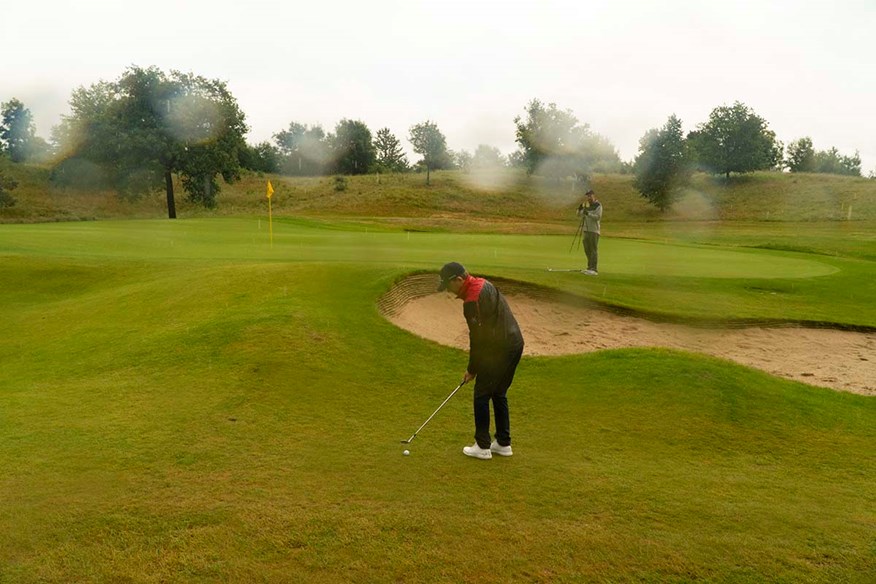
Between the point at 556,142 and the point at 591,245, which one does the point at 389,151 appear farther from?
the point at 591,245

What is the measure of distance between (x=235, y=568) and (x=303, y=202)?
236ft

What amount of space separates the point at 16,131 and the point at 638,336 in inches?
4387

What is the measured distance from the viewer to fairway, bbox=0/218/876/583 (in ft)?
16.3

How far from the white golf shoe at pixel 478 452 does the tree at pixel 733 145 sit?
9207 cm

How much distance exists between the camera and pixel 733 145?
9031 centimetres

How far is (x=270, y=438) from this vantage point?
7414mm

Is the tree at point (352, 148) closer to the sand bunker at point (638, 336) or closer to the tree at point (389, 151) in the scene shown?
the tree at point (389, 151)

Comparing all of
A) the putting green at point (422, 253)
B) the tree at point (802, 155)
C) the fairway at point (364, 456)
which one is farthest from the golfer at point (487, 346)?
the tree at point (802, 155)

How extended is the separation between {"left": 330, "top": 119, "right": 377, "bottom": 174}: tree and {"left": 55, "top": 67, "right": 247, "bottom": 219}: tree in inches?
1720

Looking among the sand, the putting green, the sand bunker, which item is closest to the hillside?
the putting green

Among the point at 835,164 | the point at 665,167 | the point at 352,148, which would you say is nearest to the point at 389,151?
the point at 352,148

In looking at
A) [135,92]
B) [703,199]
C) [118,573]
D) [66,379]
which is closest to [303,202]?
[135,92]

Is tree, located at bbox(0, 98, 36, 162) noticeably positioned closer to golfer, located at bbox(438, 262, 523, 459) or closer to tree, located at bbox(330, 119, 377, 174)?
tree, located at bbox(330, 119, 377, 174)

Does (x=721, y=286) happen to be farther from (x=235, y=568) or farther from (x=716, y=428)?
(x=235, y=568)
